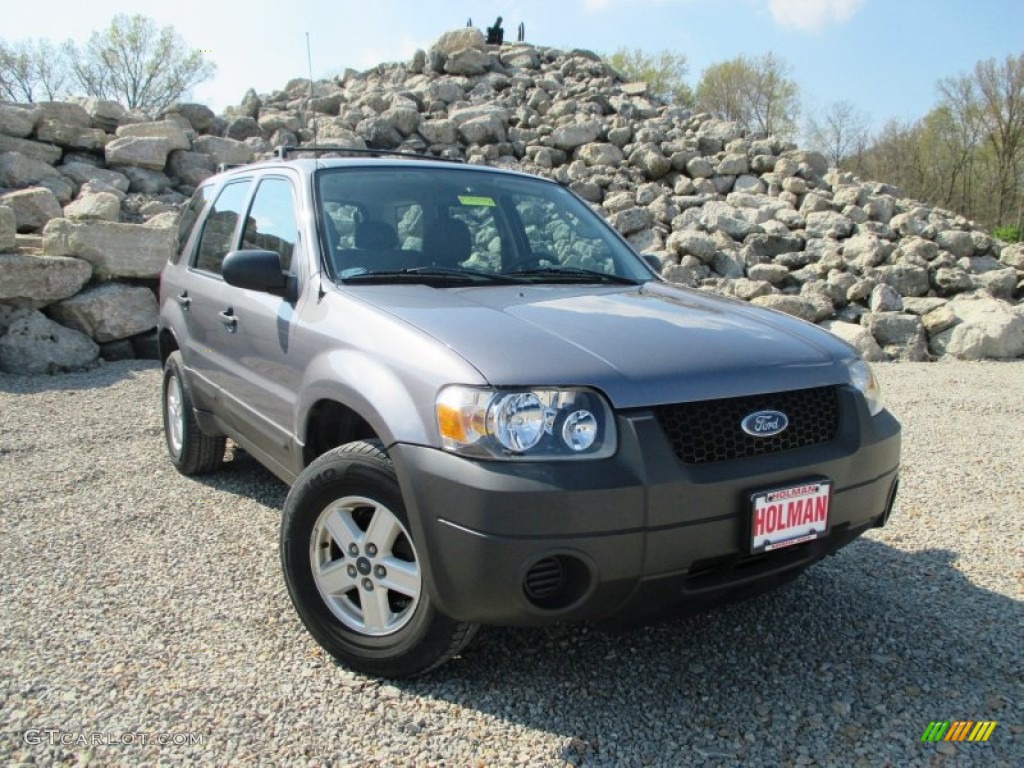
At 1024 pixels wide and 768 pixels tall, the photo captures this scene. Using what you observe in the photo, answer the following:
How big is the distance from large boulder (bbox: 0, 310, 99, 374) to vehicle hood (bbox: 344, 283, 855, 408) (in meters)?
7.06

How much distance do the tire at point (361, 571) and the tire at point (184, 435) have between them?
2199mm

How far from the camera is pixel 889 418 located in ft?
10.1

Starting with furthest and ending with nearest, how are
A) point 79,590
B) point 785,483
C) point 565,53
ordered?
point 565,53 < point 79,590 < point 785,483

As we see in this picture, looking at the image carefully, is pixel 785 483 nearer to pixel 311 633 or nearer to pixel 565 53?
pixel 311 633

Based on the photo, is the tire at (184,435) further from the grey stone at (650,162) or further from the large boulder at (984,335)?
the grey stone at (650,162)

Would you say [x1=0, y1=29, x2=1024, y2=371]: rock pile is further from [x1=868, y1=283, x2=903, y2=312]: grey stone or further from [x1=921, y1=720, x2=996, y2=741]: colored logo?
[x1=921, y1=720, x2=996, y2=741]: colored logo

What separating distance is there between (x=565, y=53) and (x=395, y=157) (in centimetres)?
1995

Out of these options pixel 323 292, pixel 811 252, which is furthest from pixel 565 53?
pixel 323 292

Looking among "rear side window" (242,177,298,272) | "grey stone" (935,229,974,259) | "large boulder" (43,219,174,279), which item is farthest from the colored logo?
"grey stone" (935,229,974,259)

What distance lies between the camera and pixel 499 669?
2.92 m

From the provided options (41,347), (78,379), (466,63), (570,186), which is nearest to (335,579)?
(78,379)

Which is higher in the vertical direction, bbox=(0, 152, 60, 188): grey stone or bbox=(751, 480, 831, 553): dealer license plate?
bbox=(0, 152, 60, 188): grey stone

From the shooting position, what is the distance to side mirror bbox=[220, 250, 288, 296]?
10.9ft

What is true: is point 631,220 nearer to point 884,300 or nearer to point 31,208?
point 884,300
